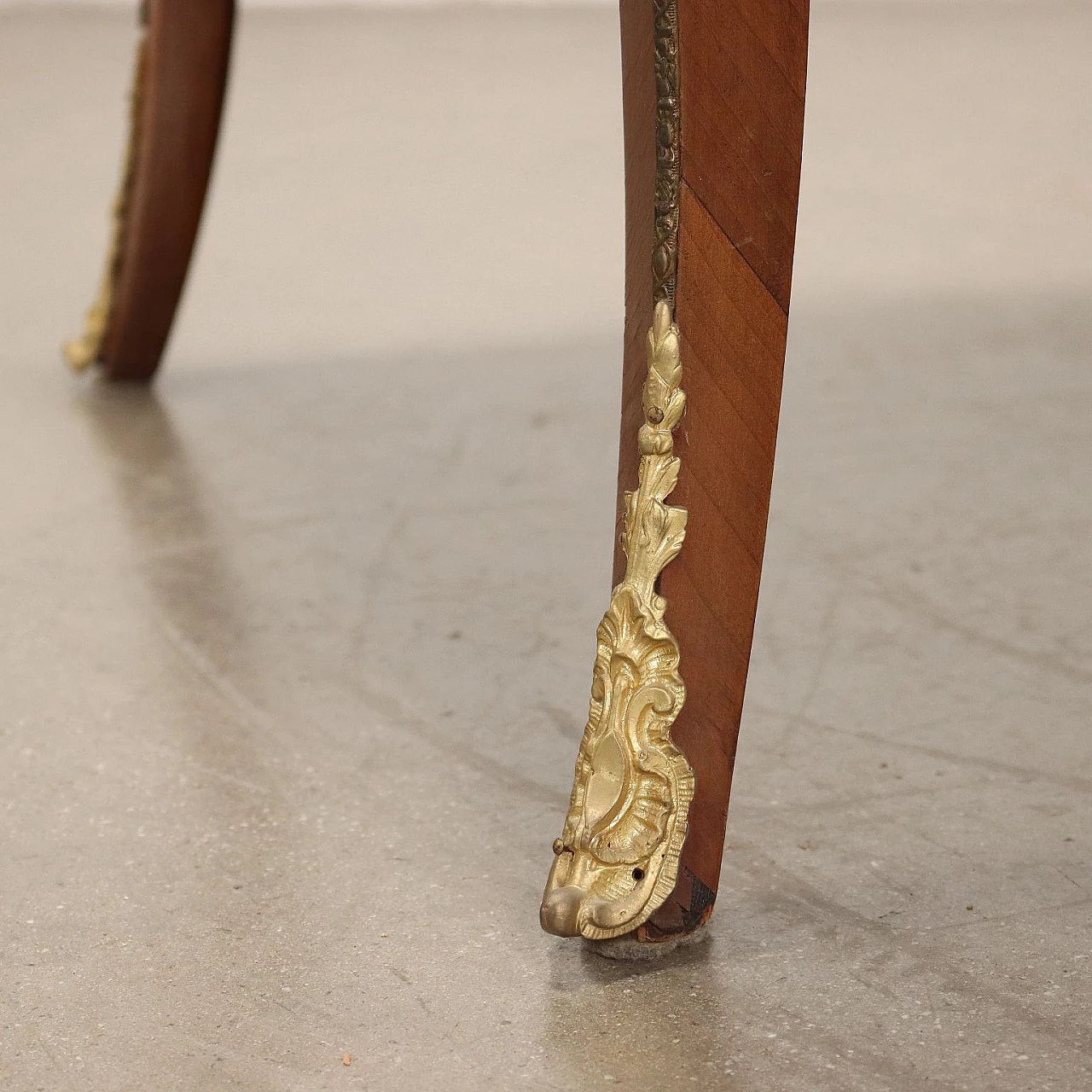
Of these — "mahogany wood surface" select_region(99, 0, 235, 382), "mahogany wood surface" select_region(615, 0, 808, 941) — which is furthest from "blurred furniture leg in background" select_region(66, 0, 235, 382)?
"mahogany wood surface" select_region(615, 0, 808, 941)

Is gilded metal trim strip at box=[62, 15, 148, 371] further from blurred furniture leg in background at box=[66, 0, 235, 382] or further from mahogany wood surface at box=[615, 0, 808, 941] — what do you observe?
mahogany wood surface at box=[615, 0, 808, 941]

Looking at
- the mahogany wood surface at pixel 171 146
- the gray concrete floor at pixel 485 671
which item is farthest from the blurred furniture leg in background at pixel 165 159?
the gray concrete floor at pixel 485 671

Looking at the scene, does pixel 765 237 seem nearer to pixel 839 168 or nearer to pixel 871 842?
pixel 871 842

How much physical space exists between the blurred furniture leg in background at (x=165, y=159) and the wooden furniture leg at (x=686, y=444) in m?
1.11

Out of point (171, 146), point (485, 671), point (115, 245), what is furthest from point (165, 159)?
point (485, 671)

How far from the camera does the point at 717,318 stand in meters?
0.81

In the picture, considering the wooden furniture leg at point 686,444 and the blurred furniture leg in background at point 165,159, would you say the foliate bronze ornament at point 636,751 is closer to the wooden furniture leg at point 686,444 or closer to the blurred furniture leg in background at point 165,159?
the wooden furniture leg at point 686,444

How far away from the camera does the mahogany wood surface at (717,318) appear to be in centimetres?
79

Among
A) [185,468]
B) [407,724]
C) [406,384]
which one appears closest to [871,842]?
[407,724]

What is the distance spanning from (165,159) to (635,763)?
4.13ft

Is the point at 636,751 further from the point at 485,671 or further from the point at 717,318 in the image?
the point at 485,671

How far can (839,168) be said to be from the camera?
131 inches

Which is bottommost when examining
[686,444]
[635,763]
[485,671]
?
[485,671]

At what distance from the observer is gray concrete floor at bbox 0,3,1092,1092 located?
0.81 m
